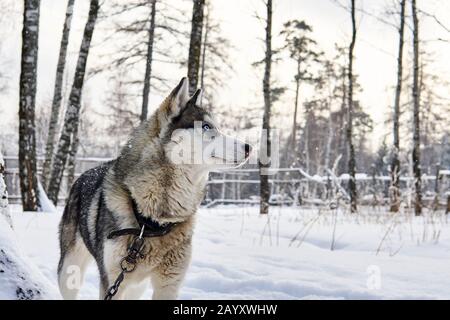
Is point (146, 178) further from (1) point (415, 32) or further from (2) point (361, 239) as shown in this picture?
(1) point (415, 32)

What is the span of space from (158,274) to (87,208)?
0.82 meters

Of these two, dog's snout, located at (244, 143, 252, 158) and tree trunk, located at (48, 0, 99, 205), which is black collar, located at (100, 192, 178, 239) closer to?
dog's snout, located at (244, 143, 252, 158)

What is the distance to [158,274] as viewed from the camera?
2713 mm

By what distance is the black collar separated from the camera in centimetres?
258

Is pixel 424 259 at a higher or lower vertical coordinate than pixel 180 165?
lower

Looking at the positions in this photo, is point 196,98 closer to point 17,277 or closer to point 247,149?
point 247,149

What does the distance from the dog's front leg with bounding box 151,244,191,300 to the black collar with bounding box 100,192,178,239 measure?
6.6 inches

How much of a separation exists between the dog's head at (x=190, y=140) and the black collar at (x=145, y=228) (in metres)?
0.43

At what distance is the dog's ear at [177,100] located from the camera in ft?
9.64

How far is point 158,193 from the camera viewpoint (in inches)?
110

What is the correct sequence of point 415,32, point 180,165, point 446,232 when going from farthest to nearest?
1. point 415,32
2. point 446,232
3. point 180,165

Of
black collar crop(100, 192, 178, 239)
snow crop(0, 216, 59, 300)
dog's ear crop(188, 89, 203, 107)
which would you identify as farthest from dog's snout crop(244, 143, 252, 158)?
snow crop(0, 216, 59, 300)
